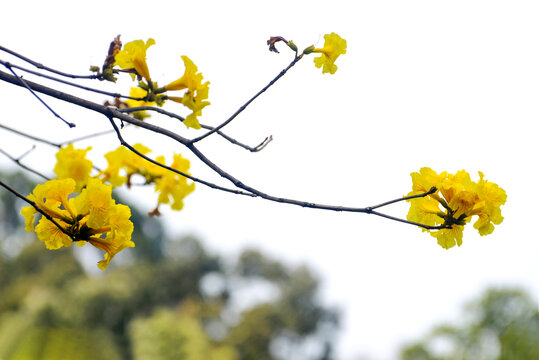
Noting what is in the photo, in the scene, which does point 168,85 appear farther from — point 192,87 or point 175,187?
point 175,187

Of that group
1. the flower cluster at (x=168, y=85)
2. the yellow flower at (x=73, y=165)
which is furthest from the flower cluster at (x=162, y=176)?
the flower cluster at (x=168, y=85)

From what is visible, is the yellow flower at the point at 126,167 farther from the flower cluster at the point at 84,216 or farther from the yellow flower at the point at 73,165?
the flower cluster at the point at 84,216

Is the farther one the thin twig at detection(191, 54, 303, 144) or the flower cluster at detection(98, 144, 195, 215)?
the flower cluster at detection(98, 144, 195, 215)

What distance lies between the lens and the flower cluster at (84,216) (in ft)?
2.98

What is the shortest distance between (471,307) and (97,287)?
31.4 feet

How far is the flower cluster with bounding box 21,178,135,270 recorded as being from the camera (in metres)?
0.91

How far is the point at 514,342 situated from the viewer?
4.97 feet

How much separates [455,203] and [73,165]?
3.22ft

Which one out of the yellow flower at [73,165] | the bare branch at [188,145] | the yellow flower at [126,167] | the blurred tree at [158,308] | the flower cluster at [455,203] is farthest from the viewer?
the blurred tree at [158,308]

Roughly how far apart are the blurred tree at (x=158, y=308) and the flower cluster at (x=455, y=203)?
8291mm

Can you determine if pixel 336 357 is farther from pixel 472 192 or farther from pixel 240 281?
pixel 472 192

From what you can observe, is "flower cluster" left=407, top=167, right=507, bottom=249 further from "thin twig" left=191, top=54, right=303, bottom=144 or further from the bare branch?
"thin twig" left=191, top=54, right=303, bottom=144

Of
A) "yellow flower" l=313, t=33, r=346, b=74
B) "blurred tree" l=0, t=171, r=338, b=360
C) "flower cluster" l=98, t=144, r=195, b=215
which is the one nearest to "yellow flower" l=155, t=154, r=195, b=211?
"flower cluster" l=98, t=144, r=195, b=215

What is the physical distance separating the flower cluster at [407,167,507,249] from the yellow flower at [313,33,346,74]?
1.05 ft
